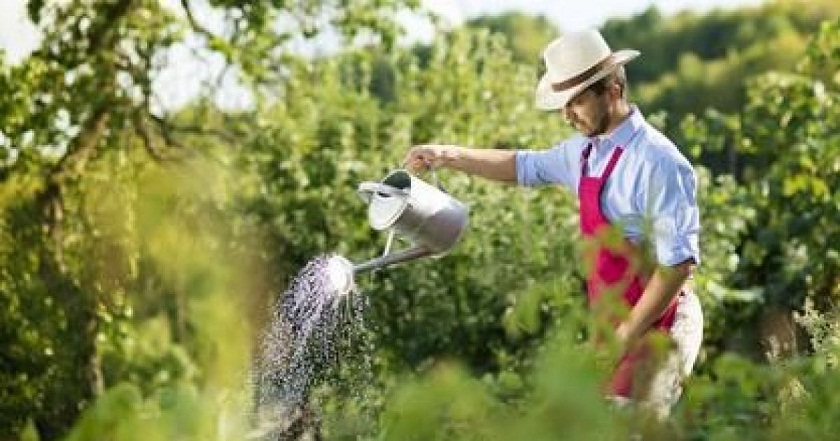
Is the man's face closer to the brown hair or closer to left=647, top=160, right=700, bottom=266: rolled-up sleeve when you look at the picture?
the brown hair

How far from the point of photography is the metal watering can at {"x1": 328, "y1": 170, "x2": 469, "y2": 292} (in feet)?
15.6

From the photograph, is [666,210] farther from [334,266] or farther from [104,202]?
[104,202]

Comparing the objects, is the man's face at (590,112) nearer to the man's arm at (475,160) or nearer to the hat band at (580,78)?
the hat band at (580,78)

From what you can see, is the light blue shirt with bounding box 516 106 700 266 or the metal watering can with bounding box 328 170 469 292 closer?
the light blue shirt with bounding box 516 106 700 266

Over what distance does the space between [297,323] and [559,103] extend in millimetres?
1057

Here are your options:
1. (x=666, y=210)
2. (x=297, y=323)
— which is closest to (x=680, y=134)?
(x=297, y=323)

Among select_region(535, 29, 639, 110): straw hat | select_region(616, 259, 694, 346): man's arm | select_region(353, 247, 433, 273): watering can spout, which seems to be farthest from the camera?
select_region(353, 247, 433, 273): watering can spout

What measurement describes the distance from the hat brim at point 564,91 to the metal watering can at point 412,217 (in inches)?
15.9

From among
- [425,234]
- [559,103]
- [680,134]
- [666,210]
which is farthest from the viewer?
[680,134]

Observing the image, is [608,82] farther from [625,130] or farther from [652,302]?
[652,302]

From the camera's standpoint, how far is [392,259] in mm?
4625

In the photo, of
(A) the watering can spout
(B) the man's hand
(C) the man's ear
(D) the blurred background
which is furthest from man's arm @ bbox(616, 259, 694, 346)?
→ (D) the blurred background

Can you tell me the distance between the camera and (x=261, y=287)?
34.0 ft

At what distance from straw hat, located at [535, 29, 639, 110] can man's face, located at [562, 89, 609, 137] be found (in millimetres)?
21
